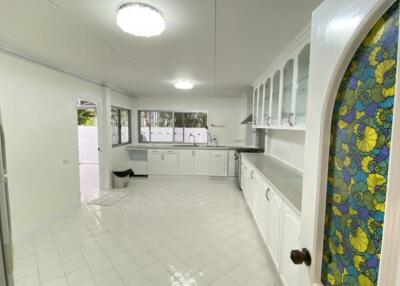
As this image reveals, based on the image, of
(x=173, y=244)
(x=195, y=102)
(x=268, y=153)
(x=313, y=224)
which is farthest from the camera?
(x=195, y=102)

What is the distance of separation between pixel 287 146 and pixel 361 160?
106 inches

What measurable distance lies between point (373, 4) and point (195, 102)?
18.9 feet

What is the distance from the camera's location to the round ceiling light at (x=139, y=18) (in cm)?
144

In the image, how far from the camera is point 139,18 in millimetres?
1469

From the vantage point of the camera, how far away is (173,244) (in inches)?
99.7

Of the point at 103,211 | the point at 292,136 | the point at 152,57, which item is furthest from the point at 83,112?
the point at 292,136

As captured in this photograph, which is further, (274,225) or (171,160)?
(171,160)

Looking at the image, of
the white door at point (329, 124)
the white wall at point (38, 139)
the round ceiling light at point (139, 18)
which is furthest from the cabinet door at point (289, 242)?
the white wall at point (38, 139)

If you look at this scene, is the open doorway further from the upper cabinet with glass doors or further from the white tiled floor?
the upper cabinet with glass doors

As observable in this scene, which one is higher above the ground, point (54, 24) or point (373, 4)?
point (54, 24)

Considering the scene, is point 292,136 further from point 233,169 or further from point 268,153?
point 233,169

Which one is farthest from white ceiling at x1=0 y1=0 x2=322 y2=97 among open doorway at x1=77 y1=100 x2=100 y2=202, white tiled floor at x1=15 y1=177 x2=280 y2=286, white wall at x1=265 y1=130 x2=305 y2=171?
open doorway at x1=77 y1=100 x2=100 y2=202

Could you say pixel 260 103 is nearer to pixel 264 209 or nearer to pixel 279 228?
pixel 264 209

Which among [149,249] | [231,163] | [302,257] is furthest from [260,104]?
[302,257]
